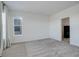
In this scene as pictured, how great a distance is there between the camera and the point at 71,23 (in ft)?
21.5

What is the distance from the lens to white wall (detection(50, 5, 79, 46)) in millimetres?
6023

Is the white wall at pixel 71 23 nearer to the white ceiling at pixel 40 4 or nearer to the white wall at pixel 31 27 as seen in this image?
the white ceiling at pixel 40 4

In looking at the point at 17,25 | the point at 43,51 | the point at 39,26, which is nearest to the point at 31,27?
the point at 39,26

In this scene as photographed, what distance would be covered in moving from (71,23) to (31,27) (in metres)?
3.12

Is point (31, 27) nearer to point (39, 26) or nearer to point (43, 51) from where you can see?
point (39, 26)

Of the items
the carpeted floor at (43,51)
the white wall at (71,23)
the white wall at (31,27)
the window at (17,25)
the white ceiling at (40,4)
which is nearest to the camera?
the carpeted floor at (43,51)

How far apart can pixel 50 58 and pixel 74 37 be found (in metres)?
2.98

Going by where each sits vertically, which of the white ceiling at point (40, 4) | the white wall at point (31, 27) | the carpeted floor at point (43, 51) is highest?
the white ceiling at point (40, 4)

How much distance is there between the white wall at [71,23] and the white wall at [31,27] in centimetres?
67

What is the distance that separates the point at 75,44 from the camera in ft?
20.2

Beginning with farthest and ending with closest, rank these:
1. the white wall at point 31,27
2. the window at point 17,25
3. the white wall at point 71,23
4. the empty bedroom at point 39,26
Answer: the window at point 17,25 → the white wall at point 31,27 → the empty bedroom at point 39,26 → the white wall at point 71,23

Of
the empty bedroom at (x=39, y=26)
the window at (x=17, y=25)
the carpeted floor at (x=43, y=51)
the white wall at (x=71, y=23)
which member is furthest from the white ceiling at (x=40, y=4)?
the carpeted floor at (x=43, y=51)

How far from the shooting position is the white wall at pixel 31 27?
7.65m

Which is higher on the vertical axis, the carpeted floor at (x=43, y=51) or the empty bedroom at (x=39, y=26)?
the empty bedroom at (x=39, y=26)
